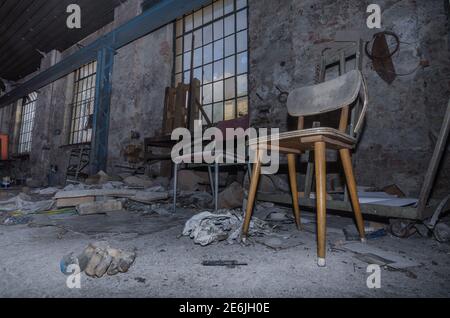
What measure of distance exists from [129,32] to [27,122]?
8.75m

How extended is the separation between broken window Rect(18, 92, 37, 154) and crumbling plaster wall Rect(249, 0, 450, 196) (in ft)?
39.9

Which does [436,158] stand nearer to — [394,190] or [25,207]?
[394,190]

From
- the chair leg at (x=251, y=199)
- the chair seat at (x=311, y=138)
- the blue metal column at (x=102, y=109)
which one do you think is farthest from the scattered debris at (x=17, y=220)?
the blue metal column at (x=102, y=109)

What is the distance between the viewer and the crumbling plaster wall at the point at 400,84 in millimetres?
2449

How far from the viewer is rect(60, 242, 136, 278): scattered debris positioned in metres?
0.93

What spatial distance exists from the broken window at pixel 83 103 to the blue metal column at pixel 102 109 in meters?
2.01

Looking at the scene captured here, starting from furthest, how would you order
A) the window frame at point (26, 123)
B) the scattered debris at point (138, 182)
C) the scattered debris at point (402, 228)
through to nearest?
1. the window frame at point (26, 123)
2. the scattered debris at point (138, 182)
3. the scattered debris at point (402, 228)

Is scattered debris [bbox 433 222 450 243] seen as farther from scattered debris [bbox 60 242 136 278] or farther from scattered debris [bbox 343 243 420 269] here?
scattered debris [bbox 60 242 136 278]

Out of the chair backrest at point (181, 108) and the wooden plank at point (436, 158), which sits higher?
the chair backrest at point (181, 108)

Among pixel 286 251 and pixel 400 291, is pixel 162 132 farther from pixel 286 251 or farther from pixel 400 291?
pixel 400 291

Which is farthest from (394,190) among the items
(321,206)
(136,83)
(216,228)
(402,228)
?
(136,83)

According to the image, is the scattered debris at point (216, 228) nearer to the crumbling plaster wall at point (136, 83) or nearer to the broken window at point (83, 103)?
the crumbling plaster wall at point (136, 83)

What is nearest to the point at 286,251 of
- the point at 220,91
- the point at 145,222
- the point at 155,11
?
the point at 145,222

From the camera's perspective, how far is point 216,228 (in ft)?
4.74
